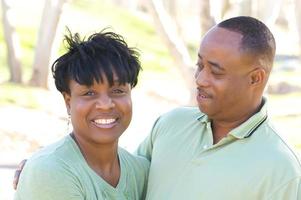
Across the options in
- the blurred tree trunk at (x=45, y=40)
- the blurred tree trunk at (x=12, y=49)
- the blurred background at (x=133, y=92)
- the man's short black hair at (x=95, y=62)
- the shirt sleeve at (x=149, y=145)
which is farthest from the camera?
the blurred tree trunk at (x=12, y=49)

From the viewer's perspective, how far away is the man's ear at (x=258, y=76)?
3136 millimetres

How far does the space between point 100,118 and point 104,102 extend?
2.8 inches

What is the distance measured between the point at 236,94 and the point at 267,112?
0.16 m

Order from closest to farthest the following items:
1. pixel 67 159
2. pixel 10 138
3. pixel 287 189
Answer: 1. pixel 287 189
2. pixel 67 159
3. pixel 10 138

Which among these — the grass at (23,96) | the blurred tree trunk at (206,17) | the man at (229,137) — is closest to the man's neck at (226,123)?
the man at (229,137)

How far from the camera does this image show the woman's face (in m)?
3.08

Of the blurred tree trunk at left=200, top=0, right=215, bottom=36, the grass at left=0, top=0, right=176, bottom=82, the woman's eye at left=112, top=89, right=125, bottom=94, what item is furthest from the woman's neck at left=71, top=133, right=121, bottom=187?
the grass at left=0, top=0, right=176, bottom=82

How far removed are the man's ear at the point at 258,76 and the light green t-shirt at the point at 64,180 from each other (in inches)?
26.8

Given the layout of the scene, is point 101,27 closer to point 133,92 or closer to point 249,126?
point 133,92

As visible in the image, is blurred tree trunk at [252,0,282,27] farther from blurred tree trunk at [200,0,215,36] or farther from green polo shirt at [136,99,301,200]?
green polo shirt at [136,99,301,200]

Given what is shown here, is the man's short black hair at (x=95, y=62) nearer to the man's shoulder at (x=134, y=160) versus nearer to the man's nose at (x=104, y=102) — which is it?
the man's nose at (x=104, y=102)

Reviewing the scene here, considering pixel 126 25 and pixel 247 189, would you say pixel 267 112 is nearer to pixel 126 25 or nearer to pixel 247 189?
pixel 247 189

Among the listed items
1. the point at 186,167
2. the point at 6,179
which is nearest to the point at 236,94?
the point at 186,167

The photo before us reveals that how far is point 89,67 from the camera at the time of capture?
3.06m
